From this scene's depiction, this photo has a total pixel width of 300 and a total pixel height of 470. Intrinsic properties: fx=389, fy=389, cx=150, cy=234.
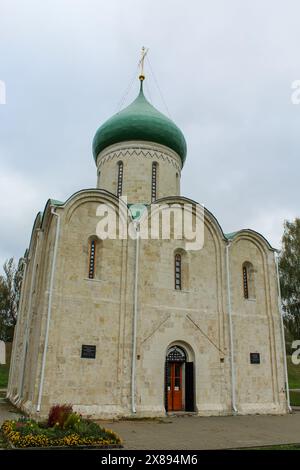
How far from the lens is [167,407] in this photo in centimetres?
1251

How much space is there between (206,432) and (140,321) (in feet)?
13.6

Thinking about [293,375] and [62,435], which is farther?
[293,375]

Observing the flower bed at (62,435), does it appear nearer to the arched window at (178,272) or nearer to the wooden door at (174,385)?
the wooden door at (174,385)

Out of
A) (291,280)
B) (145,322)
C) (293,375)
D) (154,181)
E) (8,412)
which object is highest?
(154,181)

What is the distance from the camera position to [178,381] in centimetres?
1305

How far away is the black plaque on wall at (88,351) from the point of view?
11656mm

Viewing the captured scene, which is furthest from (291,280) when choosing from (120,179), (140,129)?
(140,129)

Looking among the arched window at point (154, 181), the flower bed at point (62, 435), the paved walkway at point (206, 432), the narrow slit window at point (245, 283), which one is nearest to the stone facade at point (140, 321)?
the narrow slit window at point (245, 283)

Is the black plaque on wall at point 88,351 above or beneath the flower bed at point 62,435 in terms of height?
above

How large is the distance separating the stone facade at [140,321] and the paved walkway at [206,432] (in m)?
0.98

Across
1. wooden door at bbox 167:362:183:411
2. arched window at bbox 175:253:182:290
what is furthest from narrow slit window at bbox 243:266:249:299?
wooden door at bbox 167:362:183:411

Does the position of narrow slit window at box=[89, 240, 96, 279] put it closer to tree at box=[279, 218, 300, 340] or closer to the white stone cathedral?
the white stone cathedral

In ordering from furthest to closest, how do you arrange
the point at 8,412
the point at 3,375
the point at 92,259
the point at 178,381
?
the point at 3,375 → the point at 178,381 → the point at 92,259 → the point at 8,412

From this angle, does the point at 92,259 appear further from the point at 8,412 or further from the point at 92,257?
the point at 8,412
